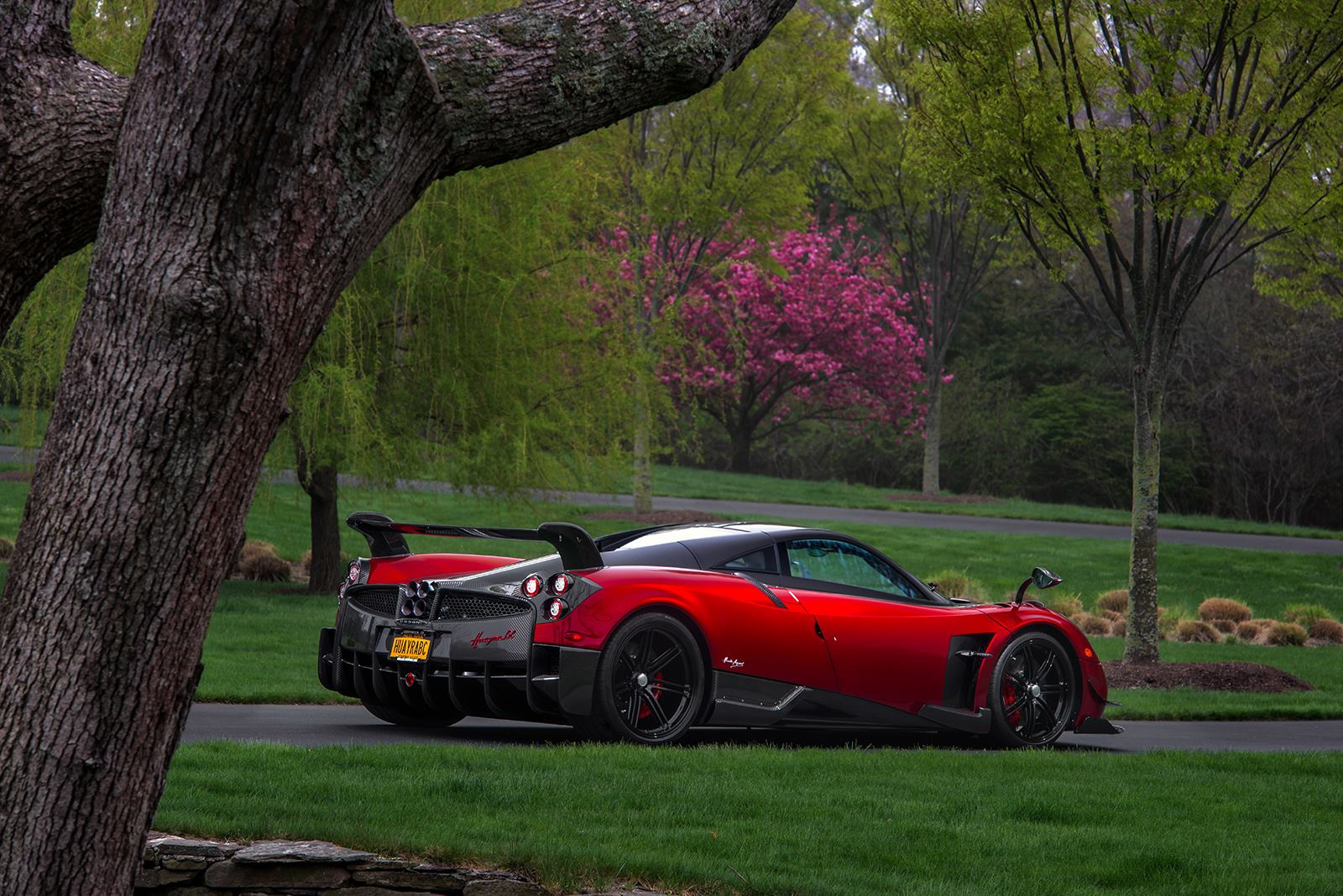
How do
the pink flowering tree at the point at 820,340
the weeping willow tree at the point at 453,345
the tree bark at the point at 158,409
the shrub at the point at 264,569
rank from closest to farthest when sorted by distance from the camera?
the tree bark at the point at 158,409
the weeping willow tree at the point at 453,345
the shrub at the point at 264,569
the pink flowering tree at the point at 820,340

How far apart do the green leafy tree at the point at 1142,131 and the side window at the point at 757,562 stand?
638 cm

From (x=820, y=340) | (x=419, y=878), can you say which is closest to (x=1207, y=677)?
(x=419, y=878)

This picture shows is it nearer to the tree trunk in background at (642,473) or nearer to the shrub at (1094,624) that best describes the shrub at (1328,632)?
the shrub at (1094,624)

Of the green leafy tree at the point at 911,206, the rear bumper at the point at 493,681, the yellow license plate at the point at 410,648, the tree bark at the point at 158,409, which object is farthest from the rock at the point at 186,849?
the green leafy tree at the point at 911,206

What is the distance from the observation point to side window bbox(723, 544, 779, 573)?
10.0 m

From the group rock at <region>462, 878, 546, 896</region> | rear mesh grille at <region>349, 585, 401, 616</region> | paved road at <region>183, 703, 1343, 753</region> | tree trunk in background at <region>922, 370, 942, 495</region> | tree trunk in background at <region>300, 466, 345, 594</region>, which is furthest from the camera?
tree trunk in background at <region>922, 370, 942, 495</region>

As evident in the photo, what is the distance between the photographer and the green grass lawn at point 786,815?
632 cm

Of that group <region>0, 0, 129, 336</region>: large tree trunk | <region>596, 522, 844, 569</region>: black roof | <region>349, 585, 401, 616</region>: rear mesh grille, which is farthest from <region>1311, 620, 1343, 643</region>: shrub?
<region>0, 0, 129, 336</region>: large tree trunk

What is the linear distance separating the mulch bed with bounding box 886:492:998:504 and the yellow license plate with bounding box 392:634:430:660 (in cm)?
3039

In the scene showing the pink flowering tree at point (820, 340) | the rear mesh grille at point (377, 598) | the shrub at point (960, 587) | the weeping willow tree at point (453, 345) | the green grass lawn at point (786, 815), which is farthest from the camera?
the pink flowering tree at point (820, 340)

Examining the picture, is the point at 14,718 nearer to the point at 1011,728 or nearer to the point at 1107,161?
the point at 1011,728

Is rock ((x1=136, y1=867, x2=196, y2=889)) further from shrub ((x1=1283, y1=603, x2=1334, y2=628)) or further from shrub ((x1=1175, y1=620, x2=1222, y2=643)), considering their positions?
shrub ((x1=1283, y1=603, x2=1334, y2=628))

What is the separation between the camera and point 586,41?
15.9 ft

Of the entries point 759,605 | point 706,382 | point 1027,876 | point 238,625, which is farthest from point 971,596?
point 706,382
